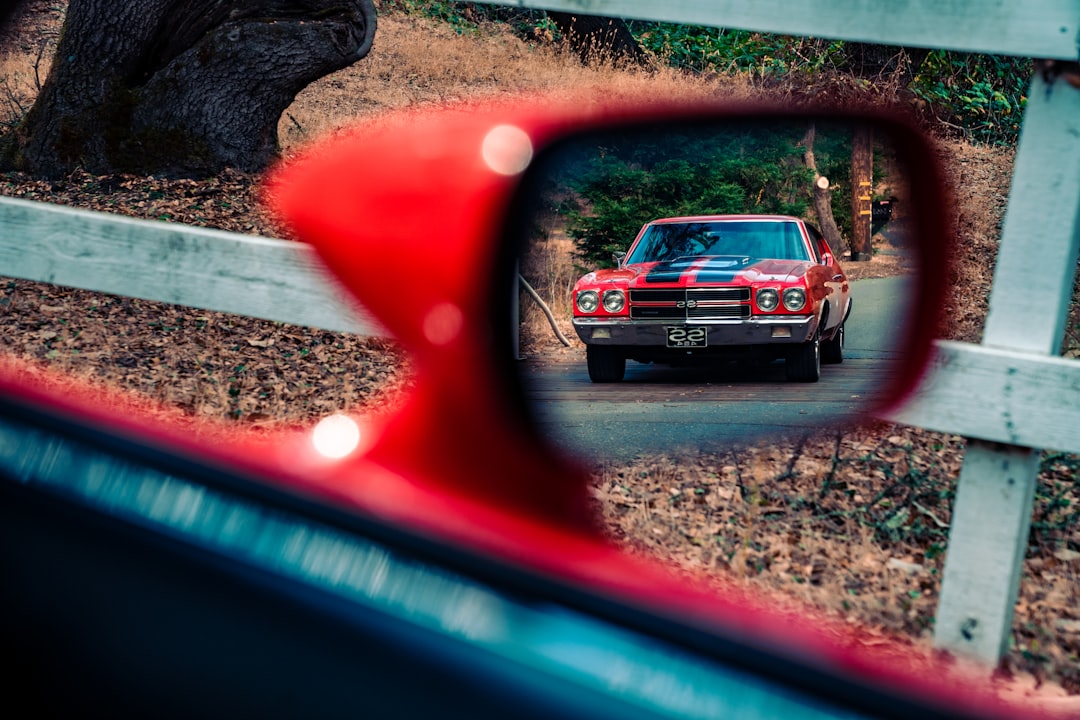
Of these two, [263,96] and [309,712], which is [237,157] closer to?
[263,96]

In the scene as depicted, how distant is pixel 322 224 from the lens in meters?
1.32

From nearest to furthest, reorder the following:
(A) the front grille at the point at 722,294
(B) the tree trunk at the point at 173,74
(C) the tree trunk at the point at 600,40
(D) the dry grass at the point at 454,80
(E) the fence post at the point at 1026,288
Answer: (A) the front grille at the point at 722,294
(E) the fence post at the point at 1026,288
(B) the tree trunk at the point at 173,74
(D) the dry grass at the point at 454,80
(C) the tree trunk at the point at 600,40

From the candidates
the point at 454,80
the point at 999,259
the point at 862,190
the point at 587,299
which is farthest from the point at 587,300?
the point at 454,80

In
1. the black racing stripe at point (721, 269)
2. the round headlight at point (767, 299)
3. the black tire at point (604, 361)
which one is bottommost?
the black tire at point (604, 361)

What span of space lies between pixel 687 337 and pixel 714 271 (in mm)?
156

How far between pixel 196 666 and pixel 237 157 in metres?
7.26

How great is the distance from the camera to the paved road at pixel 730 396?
1684 mm

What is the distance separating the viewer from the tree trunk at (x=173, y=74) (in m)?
7.36

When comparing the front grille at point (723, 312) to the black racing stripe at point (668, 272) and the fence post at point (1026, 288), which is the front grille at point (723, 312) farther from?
the fence post at point (1026, 288)

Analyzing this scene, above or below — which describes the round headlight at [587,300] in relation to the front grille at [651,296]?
below

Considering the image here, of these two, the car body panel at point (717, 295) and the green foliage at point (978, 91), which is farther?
the green foliage at point (978, 91)

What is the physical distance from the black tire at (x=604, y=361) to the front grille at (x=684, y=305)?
0.12 meters

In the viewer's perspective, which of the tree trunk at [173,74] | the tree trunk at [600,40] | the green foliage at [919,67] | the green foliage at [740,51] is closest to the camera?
the tree trunk at [173,74]

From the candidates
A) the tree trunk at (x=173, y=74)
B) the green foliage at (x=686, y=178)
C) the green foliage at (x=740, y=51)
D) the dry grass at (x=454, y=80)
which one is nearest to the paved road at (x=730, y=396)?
the green foliage at (x=686, y=178)
